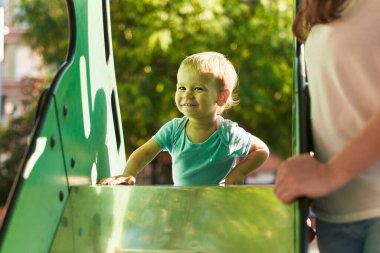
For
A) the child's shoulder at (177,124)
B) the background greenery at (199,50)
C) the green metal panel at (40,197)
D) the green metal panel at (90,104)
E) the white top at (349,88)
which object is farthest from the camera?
the background greenery at (199,50)

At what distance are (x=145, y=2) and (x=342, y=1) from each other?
33.9 feet

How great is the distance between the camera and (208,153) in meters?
2.84

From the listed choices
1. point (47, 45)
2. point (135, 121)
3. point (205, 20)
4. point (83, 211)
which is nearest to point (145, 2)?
point (205, 20)

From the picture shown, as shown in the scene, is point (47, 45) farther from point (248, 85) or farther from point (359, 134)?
point (359, 134)

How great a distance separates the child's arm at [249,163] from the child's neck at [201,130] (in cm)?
16

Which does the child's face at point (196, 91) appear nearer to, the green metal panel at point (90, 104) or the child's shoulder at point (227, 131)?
the child's shoulder at point (227, 131)

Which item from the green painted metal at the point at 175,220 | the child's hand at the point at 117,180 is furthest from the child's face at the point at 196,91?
the green painted metal at the point at 175,220

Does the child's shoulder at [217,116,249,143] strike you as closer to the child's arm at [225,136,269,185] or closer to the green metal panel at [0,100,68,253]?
the child's arm at [225,136,269,185]

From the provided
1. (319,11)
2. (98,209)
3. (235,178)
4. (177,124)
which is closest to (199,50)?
(177,124)

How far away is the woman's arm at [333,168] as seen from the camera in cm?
145

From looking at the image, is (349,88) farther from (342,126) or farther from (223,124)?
(223,124)

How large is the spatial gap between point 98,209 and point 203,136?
0.82 metres

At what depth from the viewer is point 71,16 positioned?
2477 millimetres

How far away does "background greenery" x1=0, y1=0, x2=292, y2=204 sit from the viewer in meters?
11.5
